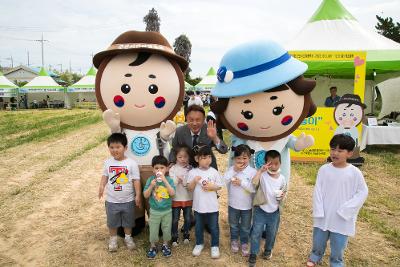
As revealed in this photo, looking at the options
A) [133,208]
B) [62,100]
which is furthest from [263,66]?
[62,100]

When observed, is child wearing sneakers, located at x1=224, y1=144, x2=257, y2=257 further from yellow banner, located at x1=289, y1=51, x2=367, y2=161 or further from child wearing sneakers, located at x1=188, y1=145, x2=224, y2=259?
yellow banner, located at x1=289, y1=51, x2=367, y2=161

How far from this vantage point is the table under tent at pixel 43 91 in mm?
25422

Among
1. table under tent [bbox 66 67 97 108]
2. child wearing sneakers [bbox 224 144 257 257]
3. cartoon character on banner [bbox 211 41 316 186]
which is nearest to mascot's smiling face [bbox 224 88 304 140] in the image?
cartoon character on banner [bbox 211 41 316 186]

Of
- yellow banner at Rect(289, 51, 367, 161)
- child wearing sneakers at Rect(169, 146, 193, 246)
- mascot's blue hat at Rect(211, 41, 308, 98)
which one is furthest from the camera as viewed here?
yellow banner at Rect(289, 51, 367, 161)

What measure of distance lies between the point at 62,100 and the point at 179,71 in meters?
29.9

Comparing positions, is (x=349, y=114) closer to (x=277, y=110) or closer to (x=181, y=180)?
(x=277, y=110)

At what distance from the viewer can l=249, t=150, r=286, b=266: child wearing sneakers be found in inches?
119

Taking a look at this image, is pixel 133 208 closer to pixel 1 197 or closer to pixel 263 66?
pixel 263 66

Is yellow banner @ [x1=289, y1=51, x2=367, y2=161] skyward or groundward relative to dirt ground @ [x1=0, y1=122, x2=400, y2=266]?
skyward

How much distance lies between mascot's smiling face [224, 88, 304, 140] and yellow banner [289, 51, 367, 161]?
14.4ft

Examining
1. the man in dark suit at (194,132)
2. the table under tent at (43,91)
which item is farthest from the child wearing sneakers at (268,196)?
the table under tent at (43,91)

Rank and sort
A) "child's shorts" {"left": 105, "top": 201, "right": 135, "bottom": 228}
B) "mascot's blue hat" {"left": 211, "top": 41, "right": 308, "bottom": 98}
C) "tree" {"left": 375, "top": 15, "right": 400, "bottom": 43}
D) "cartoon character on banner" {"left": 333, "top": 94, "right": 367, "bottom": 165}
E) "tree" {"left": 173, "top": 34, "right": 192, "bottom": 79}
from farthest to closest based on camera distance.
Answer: "tree" {"left": 173, "top": 34, "right": 192, "bottom": 79}
"tree" {"left": 375, "top": 15, "right": 400, "bottom": 43}
"cartoon character on banner" {"left": 333, "top": 94, "right": 367, "bottom": 165}
"child's shorts" {"left": 105, "top": 201, "right": 135, "bottom": 228}
"mascot's blue hat" {"left": 211, "top": 41, "right": 308, "bottom": 98}

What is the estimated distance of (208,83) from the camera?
26312 mm

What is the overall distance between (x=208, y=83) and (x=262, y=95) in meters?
23.5
